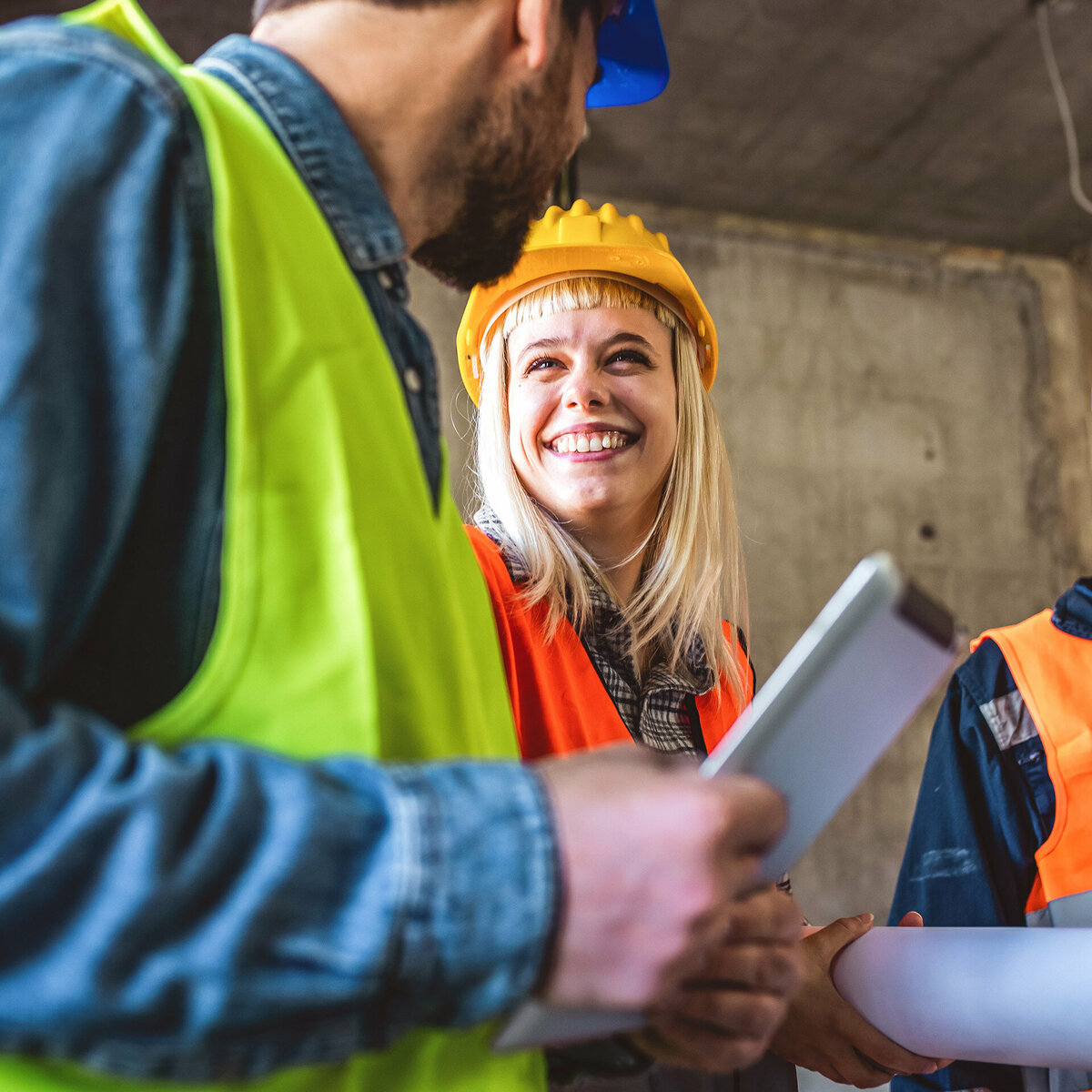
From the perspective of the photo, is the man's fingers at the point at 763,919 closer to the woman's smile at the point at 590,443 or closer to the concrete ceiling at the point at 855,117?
the woman's smile at the point at 590,443

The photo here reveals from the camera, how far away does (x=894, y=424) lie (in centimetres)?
707

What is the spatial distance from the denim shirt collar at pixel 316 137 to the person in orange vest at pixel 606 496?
935 millimetres

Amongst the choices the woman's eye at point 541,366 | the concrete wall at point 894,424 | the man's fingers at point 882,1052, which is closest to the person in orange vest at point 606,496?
the woman's eye at point 541,366

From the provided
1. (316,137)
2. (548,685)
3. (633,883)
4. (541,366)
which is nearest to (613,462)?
(541,366)

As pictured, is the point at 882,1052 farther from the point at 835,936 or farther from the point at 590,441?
the point at 590,441

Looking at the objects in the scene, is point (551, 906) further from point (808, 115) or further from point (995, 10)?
point (808, 115)

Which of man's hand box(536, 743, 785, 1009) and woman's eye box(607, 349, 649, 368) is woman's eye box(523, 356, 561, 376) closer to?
woman's eye box(607, 349, 649, 368)

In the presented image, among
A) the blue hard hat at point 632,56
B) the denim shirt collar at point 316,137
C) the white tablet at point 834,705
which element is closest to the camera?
the white tablet at point 834,705

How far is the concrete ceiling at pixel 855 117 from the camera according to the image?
4.93m

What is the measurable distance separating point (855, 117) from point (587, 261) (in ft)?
14.5

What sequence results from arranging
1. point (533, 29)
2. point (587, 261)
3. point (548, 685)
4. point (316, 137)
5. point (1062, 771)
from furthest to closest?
point (587, 261), point (1062, 771), point (548, 685), point (533, 29), point (316, 137)

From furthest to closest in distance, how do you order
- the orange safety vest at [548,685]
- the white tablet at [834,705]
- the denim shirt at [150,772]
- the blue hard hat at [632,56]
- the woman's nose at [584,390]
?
the woman's nose at [584,390] < the orange safety vest at [548,685] < the blue hard hat at [632,56] < the white tablet at [834,705] < the denim shirt at [150,772]

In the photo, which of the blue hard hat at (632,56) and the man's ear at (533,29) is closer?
the man's ear at (533,29)

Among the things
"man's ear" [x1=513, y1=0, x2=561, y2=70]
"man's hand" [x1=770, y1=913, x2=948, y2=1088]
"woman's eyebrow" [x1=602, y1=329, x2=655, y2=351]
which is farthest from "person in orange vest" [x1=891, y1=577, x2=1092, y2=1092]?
"man's ear" [x1=513, y1=0, x2=561, y2=70]
